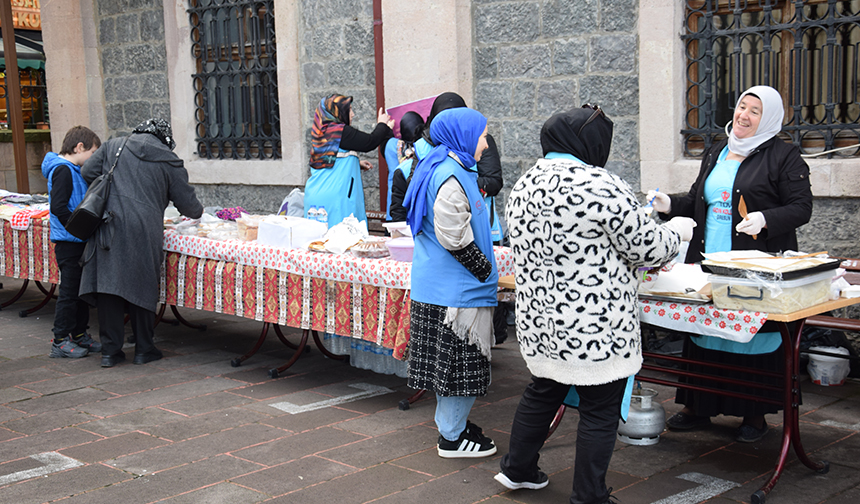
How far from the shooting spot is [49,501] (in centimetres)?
358

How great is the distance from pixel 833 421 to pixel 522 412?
6.57 ft

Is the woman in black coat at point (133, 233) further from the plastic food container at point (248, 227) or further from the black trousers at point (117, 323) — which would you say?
the plastic food container at point (248, 227)

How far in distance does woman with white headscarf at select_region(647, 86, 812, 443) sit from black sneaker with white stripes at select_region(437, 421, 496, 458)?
1.02 metres

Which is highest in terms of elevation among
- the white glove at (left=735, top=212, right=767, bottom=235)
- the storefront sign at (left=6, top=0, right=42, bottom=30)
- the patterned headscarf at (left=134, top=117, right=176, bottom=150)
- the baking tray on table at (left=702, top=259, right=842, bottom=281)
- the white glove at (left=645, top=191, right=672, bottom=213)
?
the storefront sign at (left=6, top=0, right=42, bottom=30)

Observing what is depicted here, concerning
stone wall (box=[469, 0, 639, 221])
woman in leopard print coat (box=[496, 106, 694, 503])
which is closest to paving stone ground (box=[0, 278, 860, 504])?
woman in leopard print coat (box=[496, 106, 694, 503])

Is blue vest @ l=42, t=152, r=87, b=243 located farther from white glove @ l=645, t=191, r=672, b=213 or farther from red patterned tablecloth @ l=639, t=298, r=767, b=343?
red patterned tablecloth @ l=639, t=298, r=767, b=343

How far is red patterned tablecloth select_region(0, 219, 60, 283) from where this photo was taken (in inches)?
273

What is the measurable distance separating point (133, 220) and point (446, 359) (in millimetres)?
2808

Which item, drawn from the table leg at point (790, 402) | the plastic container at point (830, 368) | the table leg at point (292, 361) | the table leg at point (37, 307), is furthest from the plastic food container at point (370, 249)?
the table leg at point (37, 307)

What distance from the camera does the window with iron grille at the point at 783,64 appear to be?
555 cm

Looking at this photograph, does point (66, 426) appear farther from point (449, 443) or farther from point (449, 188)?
point (449, 188)

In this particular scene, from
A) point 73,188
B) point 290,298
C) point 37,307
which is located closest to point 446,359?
point 290,298

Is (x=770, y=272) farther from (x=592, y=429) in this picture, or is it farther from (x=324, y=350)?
(x=324, y=350)

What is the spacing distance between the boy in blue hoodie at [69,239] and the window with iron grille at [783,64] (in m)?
4.38
